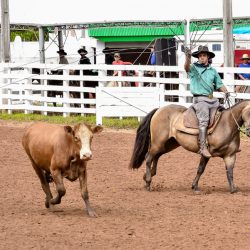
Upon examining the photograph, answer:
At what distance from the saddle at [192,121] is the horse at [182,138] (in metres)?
0.04

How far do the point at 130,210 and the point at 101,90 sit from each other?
11226mm

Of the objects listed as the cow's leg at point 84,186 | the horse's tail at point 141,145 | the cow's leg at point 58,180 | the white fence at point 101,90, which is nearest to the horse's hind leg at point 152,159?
the horse's tail at point 141,145

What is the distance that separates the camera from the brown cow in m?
9.98

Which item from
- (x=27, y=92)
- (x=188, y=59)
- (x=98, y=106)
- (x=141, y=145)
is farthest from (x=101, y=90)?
(x=188, y=59)

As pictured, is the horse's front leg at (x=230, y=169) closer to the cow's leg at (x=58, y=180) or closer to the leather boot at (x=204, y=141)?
the leather boot at (x=204, y=141)

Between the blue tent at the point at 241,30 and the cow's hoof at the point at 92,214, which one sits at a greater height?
the blue tent at the point at 241,30

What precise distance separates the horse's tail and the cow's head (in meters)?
2.80

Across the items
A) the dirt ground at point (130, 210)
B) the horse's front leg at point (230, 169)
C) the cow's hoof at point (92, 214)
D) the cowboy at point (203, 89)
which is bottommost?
the dirt ground at point (130, 210)

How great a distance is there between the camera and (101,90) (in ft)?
71.7

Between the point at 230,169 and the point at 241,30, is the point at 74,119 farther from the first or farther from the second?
the point at 230,169

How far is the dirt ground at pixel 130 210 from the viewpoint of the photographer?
351 inches

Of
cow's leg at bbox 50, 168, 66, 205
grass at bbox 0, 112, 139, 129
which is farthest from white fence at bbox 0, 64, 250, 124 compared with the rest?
cow's leg at bbox 50, 168, 66, 205

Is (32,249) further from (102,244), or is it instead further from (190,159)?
(190,159)

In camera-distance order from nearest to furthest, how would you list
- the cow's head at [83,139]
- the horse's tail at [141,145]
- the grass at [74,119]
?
1. the cow's head at [83,139]
2. the horse's tail at [141,145]
3. the grass at [74,119]
